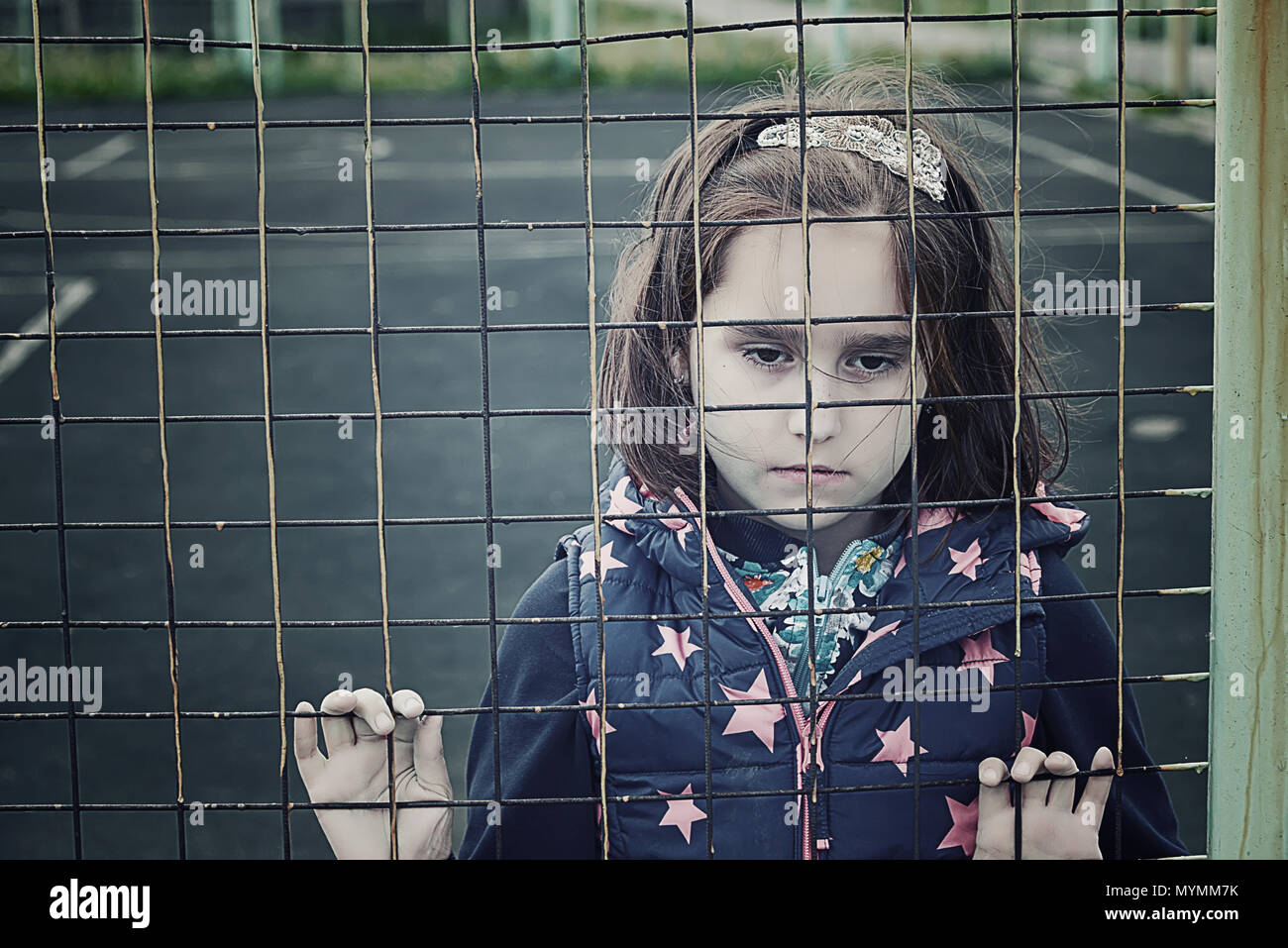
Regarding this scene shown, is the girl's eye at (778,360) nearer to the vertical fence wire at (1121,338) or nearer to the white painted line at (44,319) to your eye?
the vertical fence wire at (1121,338)

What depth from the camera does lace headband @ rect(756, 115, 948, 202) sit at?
5.70 feet

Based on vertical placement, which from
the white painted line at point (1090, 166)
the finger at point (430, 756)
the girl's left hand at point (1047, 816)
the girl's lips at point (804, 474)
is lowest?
the girl's left hand at point (1047, 816)

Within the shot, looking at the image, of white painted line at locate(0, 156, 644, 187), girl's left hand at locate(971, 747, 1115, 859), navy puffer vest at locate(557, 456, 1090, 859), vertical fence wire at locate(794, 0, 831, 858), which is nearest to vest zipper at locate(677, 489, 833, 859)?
navy puffer vest at locate(557, 456, 1090, 859)

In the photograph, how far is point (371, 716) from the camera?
1.50 metres

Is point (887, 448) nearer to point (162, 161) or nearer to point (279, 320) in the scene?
point (279, 320)

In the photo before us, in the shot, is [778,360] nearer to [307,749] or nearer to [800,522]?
[800,522]

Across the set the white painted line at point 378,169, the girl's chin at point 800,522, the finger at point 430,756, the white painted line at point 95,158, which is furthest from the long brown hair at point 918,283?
the white painted line at point 95,158

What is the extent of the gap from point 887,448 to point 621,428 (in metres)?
0.34

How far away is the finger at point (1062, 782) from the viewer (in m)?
1.52

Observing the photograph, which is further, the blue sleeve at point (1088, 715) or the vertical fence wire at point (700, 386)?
the blue sleeve at point (1088, 715)

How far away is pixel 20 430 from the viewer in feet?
18.6

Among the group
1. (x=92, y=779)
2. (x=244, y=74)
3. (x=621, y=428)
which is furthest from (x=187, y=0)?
(x=621, y=428)

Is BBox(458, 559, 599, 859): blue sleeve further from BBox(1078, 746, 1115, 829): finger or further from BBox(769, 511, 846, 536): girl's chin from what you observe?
BBox(1078, 746, 1115, 829): finger

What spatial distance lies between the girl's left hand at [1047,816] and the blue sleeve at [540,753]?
0.47 meters
